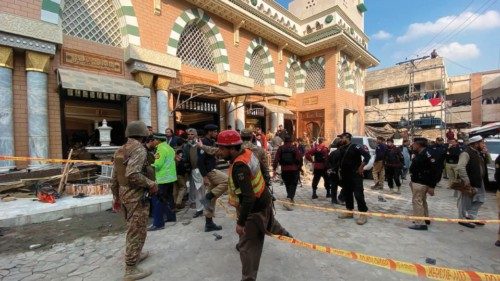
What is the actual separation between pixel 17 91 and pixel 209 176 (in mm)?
6453

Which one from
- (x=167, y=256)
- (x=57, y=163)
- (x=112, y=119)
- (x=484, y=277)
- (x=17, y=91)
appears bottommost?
(x=167, y=256)

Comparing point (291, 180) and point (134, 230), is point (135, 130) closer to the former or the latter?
point (134, 230)

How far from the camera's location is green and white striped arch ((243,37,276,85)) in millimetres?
13344

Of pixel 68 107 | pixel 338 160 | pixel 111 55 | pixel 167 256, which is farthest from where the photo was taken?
pixel 111 55

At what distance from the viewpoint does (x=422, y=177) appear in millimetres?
4684

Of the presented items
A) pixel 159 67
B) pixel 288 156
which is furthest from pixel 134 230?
pixel 159 67

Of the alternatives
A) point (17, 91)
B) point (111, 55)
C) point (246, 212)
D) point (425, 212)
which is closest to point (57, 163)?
point (17, 91)

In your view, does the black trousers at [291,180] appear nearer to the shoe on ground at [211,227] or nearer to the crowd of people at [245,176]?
the crowd of people at [245,176]

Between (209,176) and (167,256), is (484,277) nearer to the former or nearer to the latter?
(167,256)

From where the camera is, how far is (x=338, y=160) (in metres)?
5.36

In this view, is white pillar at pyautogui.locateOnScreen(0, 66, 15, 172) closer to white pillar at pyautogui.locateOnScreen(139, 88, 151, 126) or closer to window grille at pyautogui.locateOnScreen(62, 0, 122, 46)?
window grille at pyautogui.locateOnScreen(62, 0, 122, 46)

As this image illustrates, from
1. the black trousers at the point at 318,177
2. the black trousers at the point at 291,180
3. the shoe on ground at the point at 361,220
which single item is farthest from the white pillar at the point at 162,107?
the shoe on ground at the point at 361,220

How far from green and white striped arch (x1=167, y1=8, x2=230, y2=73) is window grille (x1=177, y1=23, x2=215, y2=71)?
0.21 metres

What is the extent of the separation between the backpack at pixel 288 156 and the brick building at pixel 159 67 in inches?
190
